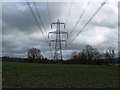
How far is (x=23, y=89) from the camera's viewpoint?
14859 mm

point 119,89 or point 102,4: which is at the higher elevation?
point 102,4

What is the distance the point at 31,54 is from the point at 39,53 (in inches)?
149

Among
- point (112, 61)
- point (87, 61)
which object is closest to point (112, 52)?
point (112, 61)

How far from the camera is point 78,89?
50.9ft

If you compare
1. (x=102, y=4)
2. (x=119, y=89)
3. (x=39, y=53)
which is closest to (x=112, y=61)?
(x=39, y=53)

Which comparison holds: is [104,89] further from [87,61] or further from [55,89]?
[87,61]

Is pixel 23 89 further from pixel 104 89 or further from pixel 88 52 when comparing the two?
pixel 88 52

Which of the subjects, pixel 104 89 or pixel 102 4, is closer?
pixel 102 4

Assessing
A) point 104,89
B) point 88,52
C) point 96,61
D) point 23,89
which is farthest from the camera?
point 88,52

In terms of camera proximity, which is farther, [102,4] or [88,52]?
[88,52]

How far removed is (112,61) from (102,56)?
1006cm

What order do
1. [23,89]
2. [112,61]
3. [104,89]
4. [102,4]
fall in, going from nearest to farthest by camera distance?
[102,4]
[23,89]
[104,89]
[112,61]

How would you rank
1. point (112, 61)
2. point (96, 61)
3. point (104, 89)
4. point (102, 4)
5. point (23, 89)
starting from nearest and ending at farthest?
1. point (102, 4)
2. point (23, 89)
3. point (104, 89)
4. point (96, 61)
5. point (112, 61)

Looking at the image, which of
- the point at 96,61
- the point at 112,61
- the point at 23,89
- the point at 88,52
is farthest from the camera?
the point at 88,52
